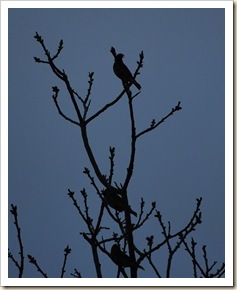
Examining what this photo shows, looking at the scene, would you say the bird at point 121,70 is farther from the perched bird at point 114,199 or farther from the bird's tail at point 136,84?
the perched bird at point 114,199

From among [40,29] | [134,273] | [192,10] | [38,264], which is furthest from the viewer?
[40,29]

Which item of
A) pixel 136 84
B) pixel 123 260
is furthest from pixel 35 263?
pixel 136 84

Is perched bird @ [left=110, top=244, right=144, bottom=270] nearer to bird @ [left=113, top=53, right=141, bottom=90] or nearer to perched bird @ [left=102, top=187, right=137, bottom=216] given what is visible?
perched bird @ [left=102, top=187, right=137, bottom=216]

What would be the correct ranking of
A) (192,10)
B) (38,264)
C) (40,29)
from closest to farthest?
1. (38,264)
2. (192,10)
3. (40,29)

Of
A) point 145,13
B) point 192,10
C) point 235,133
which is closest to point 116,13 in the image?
point 145,13

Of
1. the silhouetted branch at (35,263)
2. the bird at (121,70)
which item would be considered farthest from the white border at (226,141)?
the bird at (121,70)

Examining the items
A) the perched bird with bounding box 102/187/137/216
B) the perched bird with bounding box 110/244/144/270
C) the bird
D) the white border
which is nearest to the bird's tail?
the bird

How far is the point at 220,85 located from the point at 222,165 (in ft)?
1.20

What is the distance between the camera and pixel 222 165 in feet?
6.78

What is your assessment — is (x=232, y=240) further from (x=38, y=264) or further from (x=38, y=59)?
(x=38, y=59)

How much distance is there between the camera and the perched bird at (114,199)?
197cm

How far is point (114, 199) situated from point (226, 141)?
545mm

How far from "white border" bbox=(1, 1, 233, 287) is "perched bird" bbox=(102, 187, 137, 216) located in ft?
0.94

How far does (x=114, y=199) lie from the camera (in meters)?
1.99
